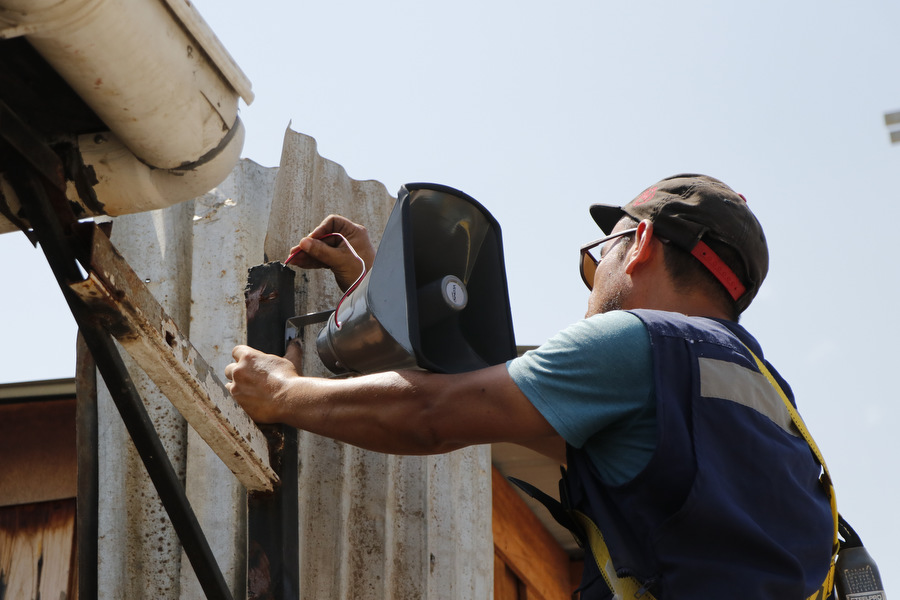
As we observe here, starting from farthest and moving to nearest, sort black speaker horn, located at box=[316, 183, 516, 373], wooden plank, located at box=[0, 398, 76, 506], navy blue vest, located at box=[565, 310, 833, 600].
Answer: wooden plank, located at box=[0, 398, 76, 506], black speaker horn, located at box=[316, 183, 516, 373], navy blue vest, located at box=[565, 310, 833, 600]

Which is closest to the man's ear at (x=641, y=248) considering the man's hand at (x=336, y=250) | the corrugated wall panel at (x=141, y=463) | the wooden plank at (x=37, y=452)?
the man's hand at (x=336, y=250)

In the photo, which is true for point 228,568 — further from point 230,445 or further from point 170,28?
point 170,28

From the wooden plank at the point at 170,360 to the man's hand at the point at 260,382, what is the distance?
0.05 m

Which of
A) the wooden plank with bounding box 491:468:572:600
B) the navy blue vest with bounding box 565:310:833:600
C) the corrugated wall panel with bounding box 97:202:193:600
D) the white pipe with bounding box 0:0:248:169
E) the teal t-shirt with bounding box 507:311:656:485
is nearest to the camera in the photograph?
the white pipe with bounding box 0:0:248:169

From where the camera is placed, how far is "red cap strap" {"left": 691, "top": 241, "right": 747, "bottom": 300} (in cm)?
266

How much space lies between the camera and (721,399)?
216 centimetres

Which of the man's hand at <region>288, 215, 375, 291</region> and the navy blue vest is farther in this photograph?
the man's hand at <region>288, 215, 375, 291</region>

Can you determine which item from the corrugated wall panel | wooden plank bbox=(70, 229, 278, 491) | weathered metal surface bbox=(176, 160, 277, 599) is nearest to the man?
wooden plank bbox=(70, 229, 278, 491)

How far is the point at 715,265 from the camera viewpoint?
2.68 metres

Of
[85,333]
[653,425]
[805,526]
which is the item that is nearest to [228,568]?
[85,333]

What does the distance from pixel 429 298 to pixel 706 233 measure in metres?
Answer: 0.77

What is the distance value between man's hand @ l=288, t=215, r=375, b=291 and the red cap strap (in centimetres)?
103

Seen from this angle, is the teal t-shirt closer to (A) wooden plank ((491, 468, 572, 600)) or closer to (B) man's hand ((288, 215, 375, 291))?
(B) man's hand ((288, 215, 375, 291))

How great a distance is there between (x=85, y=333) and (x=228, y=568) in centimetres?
93
